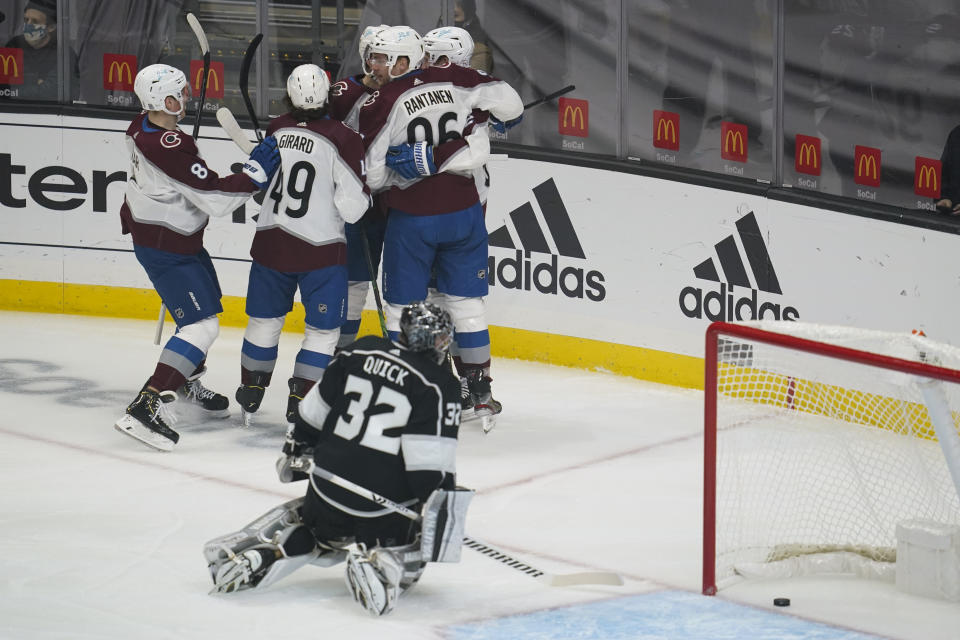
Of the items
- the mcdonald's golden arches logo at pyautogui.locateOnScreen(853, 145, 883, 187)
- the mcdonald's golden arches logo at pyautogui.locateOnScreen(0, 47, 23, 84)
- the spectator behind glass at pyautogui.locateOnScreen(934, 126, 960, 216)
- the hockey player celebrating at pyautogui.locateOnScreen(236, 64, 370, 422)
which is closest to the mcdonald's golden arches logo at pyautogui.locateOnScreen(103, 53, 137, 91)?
the mcdonald's golden arches logo at pyautogui.locateOnScreen(0, 47, 23, 84)

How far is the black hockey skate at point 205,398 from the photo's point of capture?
19.6 feet

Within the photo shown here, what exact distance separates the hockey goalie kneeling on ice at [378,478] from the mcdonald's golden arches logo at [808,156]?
2.92 m

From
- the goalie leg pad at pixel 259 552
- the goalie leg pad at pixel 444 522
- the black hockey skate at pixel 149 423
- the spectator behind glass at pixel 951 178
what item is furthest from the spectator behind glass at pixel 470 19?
the goalie leg pad at pixel 444 522

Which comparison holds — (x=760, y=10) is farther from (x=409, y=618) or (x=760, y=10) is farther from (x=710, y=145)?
(x=409, y=618)

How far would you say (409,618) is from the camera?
3715 mm

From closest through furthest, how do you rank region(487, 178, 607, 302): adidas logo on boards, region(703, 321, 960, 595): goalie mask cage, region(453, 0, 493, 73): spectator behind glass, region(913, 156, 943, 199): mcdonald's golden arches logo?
1. region(703, 321, 960, 595): goalie mask cage
2. region(913, 156, 943, 199): mcdonald's golden arches logo
3. region(487, 178, 607, 302): adidas logo on boards
4. region(453, 0, 493, 73): spectator behind glass

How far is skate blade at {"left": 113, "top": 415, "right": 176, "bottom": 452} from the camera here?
17.6ft

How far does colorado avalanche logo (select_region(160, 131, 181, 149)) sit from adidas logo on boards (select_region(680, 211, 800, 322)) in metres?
2.36

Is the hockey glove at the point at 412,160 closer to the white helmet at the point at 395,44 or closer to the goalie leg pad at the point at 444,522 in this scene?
the white helmet at the point at 395,44

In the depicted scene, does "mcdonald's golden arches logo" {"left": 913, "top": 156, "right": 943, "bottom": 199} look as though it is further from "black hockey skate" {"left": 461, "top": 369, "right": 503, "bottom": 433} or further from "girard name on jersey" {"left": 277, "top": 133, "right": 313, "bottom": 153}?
"girard name on jersey" {"left": 277, "top": 133, "right": 313, "bottom": 153}

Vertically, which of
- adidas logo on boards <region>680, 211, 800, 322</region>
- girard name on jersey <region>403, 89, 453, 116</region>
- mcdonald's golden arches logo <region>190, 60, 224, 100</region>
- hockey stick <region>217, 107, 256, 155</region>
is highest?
mcdonald's golden arches logo <region>190, 60, 224, 100</region>

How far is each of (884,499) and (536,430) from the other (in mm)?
1858

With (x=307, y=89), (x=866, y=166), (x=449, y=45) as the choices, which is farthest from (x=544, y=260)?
(x=307, y=89)

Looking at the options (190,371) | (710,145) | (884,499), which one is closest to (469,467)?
(190,371)
